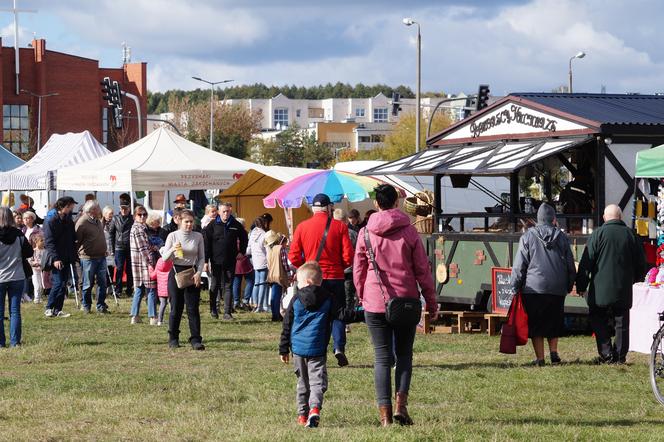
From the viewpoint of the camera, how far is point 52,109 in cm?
8988

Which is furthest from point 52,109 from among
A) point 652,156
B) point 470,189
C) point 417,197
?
point 652,156

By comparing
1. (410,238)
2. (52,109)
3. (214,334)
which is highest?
(52,109)

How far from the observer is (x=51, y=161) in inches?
1217

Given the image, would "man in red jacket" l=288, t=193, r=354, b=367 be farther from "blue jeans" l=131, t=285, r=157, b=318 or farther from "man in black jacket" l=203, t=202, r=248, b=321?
"man in black jacket" l=203, t=202, r=248, b=321

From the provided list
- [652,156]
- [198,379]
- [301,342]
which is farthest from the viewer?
[652,156]

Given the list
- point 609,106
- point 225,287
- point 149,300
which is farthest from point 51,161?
point 609,106

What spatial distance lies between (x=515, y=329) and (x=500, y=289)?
4118mm

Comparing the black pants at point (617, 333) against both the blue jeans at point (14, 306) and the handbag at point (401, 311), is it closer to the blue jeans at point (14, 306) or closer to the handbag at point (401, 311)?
the handbag at point (401, 311)

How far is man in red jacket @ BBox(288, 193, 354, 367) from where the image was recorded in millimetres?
12672

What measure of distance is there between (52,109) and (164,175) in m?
67.7

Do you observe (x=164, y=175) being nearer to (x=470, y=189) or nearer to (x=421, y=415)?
(x=470, y=189)

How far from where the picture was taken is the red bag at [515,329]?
13461 millimetres

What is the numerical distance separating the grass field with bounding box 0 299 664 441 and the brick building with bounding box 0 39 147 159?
70044 mm

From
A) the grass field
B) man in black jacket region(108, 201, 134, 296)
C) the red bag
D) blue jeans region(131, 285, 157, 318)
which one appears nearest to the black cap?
the grass field
